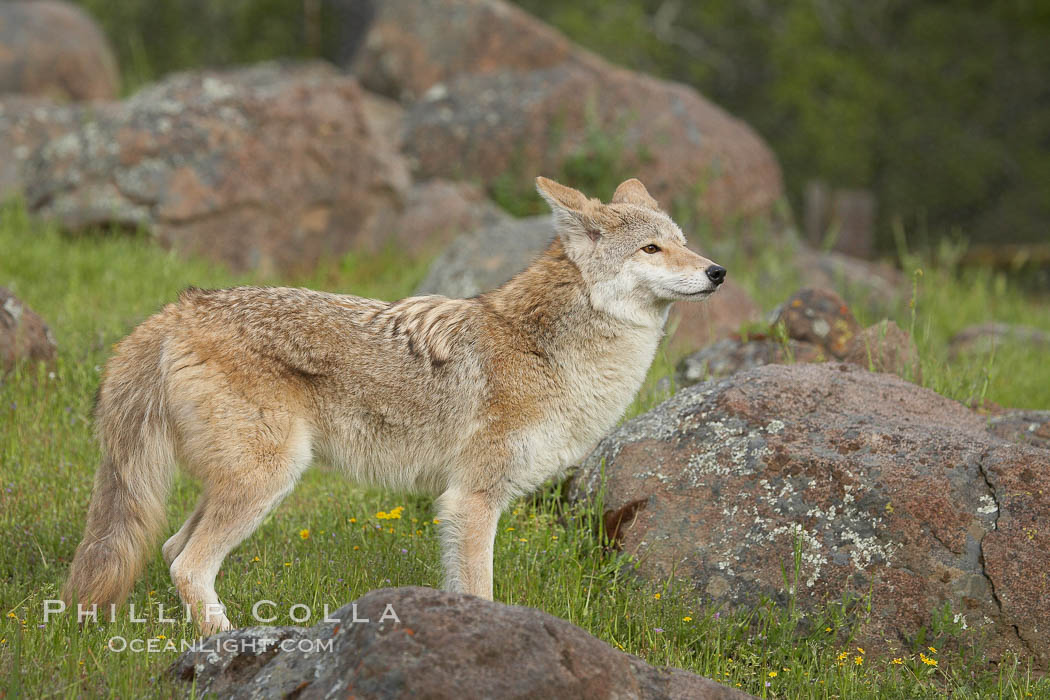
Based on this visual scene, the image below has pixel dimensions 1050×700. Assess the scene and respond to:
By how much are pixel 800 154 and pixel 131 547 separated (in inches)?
851

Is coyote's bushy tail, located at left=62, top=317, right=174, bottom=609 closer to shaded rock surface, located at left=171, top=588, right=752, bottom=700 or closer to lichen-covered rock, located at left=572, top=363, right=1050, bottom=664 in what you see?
shaded rock surface, located at left=171, top=588, right=752, bottom=700

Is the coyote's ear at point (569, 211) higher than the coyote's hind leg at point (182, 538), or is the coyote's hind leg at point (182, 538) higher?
the coyote's ear at point (569, 211)

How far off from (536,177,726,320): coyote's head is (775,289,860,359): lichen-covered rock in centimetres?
243

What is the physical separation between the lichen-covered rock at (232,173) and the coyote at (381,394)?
612cm

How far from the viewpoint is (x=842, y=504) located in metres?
4.79

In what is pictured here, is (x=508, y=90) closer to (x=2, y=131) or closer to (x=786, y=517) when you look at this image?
(x=2, y=131)

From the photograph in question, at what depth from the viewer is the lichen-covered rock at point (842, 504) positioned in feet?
14.9

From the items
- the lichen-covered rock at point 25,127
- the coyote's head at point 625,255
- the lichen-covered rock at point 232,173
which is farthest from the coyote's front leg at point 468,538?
the lichen-covered rock at point 25,127

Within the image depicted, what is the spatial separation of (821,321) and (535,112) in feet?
23.2

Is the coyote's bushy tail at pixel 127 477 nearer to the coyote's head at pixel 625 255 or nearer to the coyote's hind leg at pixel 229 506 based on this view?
the coyote's hind leg at pixel 229 506

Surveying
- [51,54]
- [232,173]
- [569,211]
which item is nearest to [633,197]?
[569,211]

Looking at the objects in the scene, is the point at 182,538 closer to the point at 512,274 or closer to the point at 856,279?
the point at 512,274

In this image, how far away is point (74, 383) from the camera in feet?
23.5

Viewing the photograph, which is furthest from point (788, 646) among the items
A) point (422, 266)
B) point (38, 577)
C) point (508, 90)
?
point (508, 90)
